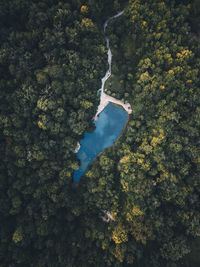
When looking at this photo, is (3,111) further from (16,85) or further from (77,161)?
(77,161)

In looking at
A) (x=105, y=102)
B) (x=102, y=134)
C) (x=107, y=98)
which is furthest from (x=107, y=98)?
(x=102, y=134)

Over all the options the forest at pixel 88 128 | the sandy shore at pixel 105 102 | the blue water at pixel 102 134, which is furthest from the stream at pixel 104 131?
the forest at pixel 88 128

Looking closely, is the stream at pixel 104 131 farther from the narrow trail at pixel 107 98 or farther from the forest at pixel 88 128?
the forest at pixel 88 128

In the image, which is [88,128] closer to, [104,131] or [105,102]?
[104,131]

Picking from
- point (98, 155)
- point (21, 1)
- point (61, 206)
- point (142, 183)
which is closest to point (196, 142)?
point (142, 183)

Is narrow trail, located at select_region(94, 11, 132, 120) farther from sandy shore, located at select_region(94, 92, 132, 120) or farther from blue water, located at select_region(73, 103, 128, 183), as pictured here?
blue water, located at select_region(73, 103, 128, 183)

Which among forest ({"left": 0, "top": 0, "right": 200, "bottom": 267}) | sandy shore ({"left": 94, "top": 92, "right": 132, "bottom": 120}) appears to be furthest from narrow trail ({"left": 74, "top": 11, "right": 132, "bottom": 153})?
forest ({"left": 0, "top": 0, "right": 200, "bottom": 267})

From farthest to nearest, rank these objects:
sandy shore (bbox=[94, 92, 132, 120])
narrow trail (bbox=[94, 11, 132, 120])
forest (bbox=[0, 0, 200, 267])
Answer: sandy shore (bbox=[94, 92, 132, 120]), narrow trail (bbox=[94, 11, 132, 120]), forest (bbox=[0, 0, 200, 267])
